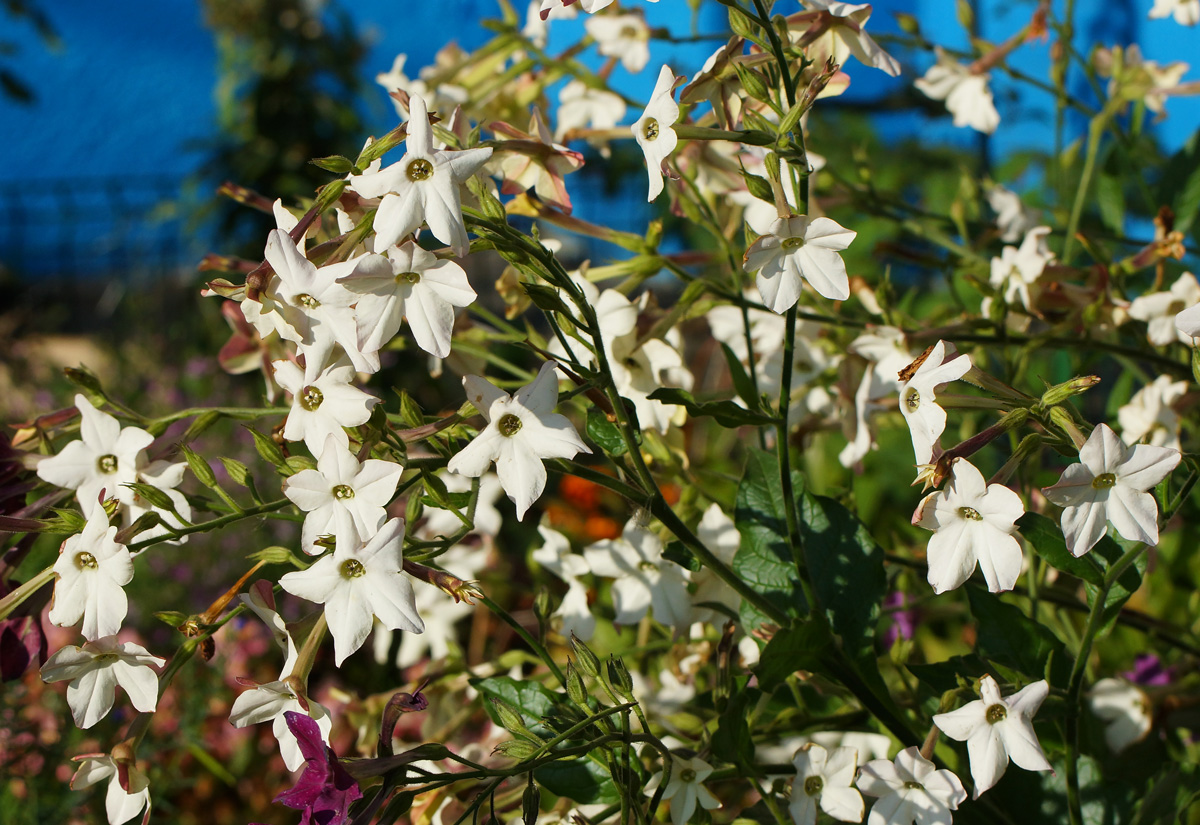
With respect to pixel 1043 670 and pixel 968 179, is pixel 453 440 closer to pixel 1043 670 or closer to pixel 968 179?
pixel 1043 670

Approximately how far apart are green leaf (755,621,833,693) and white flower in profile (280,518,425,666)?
0.52ft

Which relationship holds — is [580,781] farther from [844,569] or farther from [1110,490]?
[1110,490]

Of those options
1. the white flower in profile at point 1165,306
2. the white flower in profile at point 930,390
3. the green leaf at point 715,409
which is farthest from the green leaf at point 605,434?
the white flower in profile at point 1165,306

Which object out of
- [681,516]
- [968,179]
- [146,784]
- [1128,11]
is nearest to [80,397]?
[146,784]

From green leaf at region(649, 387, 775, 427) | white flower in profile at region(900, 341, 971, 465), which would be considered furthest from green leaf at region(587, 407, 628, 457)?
white flower in profile at region(900, 341, 971, 465)

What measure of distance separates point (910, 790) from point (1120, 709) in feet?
0.98

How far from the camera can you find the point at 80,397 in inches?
18.8

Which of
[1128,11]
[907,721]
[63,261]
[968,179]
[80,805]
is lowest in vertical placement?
[63,261]

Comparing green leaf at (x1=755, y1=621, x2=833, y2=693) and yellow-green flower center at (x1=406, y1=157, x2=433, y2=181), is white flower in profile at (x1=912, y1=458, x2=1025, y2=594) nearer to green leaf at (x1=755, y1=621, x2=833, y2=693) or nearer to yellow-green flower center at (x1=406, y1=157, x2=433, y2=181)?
green leaf at (x1=755, y1=621, x2=833, y2=693)

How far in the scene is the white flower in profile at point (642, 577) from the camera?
539mm

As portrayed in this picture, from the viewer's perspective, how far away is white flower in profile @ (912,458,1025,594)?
1.20 ft

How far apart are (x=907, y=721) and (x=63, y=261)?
18.4ft

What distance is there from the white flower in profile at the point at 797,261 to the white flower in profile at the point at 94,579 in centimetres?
Result: 29

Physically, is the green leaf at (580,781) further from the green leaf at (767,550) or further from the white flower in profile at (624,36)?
the white flower in profile at (624,36)
